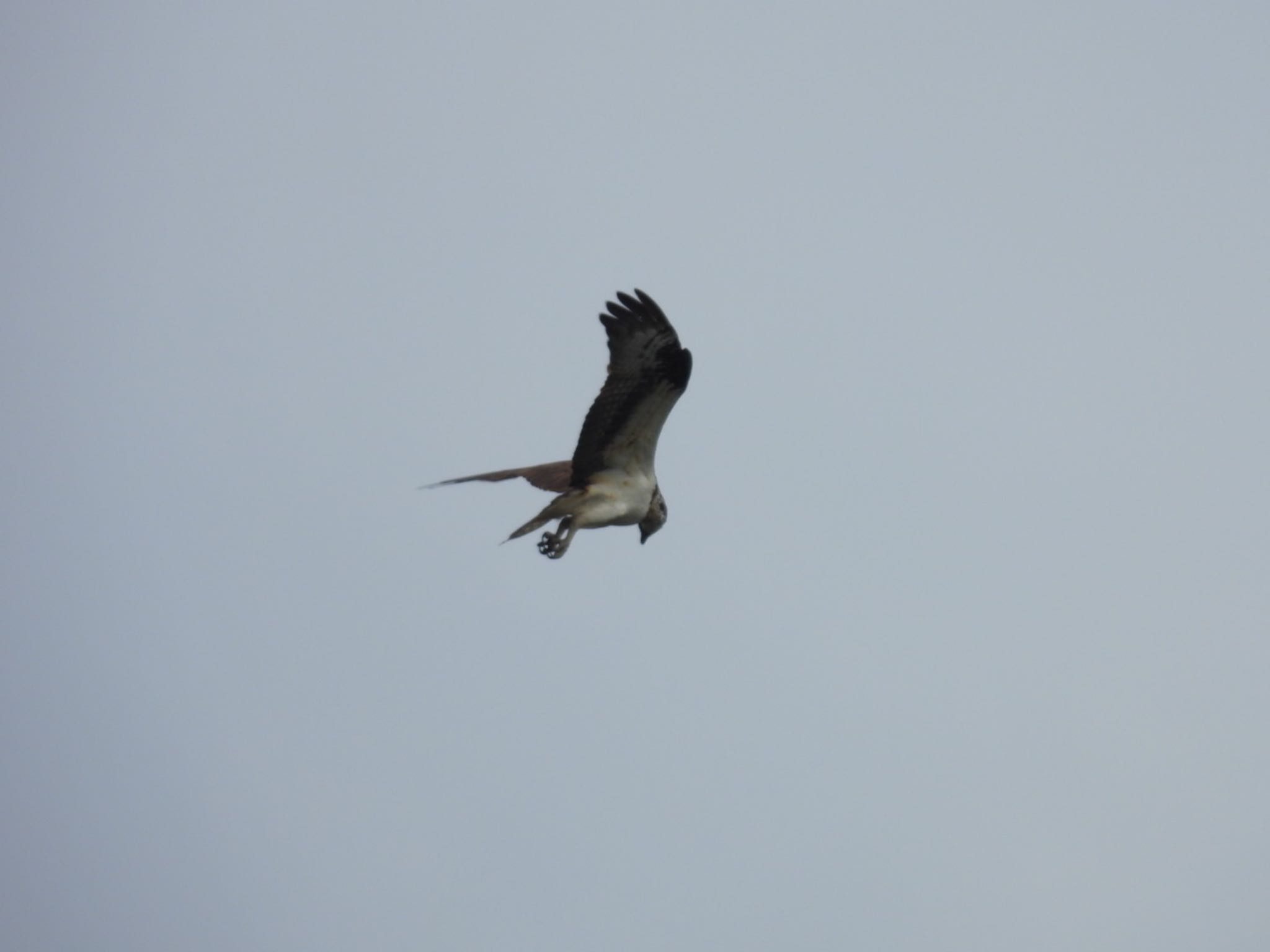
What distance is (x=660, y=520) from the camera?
17047 mm

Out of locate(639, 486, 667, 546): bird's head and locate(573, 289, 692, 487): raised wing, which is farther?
locate(639, 486, 667, 546): bird's head

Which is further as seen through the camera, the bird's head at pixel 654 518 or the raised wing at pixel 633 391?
the bird's head at pixel 654 518

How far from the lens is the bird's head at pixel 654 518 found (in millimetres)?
16797

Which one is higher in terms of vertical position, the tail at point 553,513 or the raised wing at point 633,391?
the raised wing at point 633,391

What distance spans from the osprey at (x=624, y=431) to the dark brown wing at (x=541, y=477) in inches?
11.0

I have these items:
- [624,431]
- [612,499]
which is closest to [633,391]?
Result: [624,431]

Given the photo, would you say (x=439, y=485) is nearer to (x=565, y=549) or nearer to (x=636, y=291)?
(x=565, y=549)

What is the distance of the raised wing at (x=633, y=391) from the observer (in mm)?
15039

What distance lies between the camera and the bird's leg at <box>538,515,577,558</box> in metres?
15.9

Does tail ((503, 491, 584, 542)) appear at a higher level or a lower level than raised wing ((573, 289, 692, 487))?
lower

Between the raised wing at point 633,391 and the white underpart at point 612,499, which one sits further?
the white underpart at point 612,499

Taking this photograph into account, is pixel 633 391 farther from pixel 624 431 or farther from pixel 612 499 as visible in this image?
pixel 612 499

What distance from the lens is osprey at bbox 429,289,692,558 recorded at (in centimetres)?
1507

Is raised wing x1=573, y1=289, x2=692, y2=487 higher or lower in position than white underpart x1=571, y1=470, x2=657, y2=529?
higher
